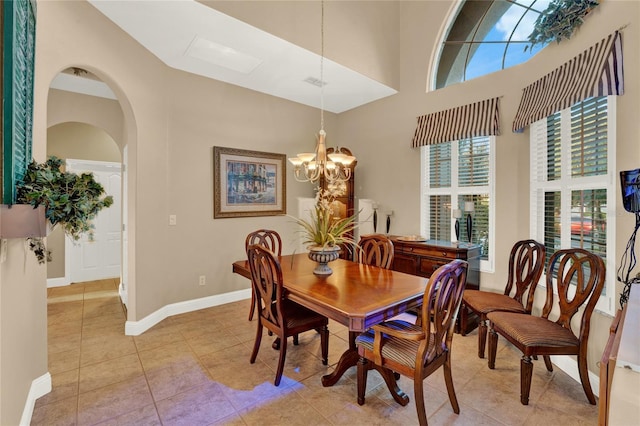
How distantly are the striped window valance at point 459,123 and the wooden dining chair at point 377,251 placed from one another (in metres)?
1.80

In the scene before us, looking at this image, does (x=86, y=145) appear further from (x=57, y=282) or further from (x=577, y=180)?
(x=577, y=180)

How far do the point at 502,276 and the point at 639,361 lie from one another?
273 cm

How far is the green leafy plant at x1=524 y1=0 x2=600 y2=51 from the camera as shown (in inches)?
95.4

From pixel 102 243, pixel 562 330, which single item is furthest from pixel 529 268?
pixel 102 243

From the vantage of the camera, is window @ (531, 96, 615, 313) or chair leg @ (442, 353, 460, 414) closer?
chair leg @ (442, 353, 460, 414)

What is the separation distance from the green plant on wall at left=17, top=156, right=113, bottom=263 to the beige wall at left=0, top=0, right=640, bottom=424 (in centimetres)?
36

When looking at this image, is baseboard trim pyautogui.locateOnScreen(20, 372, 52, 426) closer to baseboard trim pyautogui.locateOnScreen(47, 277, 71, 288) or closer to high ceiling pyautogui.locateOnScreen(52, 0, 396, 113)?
high ceiling pyautogui.locateOnScreen(52, 0, 396, 113)

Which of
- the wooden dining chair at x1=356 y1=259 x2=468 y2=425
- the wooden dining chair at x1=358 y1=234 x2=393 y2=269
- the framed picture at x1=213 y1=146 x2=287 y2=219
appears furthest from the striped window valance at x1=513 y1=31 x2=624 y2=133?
the framed picture at x1=213 y1=146 x2=287 y2=219

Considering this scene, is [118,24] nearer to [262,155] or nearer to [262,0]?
[262,0]

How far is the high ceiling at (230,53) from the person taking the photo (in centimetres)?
268

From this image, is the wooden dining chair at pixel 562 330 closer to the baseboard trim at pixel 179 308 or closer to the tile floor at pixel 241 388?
the tile floor at pixel 241 388

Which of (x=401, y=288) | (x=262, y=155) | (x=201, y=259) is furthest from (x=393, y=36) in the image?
(x=201, y=259)

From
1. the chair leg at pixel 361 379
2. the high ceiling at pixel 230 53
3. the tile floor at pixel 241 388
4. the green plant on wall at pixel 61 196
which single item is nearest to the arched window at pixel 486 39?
the high ceiling at pixel 230 53

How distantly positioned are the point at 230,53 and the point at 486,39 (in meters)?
3.22
